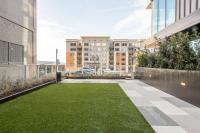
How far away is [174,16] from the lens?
14.4m

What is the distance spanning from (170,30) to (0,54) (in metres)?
9.41

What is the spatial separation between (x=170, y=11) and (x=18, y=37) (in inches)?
396

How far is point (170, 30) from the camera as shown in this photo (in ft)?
43.3

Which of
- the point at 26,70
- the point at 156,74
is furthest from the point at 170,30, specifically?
the point at 26,70

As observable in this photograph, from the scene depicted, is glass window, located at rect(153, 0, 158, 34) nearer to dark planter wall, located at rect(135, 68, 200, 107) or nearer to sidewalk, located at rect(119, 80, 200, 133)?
dark planter wall, located at rect(135, 68, 200, 107)

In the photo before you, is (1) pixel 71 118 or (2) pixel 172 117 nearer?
(1) pixel 71 118

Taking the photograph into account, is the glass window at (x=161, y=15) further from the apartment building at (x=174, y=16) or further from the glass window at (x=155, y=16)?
the glass window at (x=155, y=16)

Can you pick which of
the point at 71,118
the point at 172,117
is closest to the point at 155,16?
the point at 172,117

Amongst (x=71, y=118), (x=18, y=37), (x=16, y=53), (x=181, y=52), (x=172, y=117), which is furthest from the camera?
(x=18, y=37)

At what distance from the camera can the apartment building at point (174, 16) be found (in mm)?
10336

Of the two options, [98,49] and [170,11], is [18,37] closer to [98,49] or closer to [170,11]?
[170,11]

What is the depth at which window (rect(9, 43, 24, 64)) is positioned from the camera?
15.3m

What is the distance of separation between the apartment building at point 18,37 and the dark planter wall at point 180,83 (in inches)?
259

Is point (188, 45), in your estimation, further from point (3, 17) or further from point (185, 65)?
point (3, 17)
